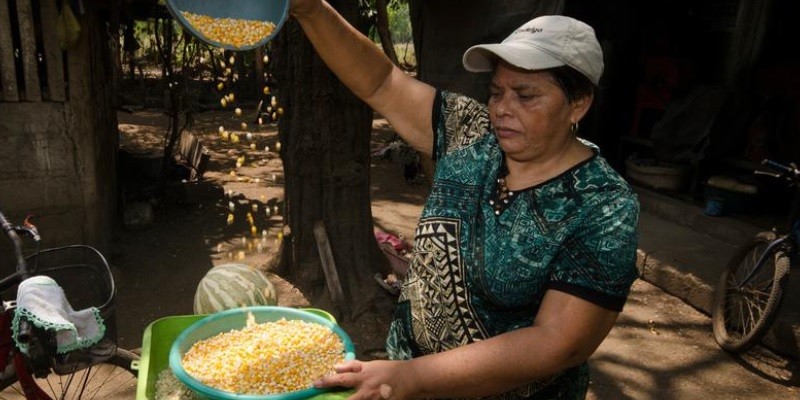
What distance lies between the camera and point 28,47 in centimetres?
522

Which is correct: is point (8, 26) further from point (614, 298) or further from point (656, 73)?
point (656, 73)

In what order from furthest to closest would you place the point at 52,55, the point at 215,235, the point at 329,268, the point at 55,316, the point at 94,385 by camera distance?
the point at 215,235 < the point at 52,55 < the point at 329,268 < the point at 94,385 < the point at 55,316

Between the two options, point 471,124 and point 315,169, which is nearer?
point 471,124

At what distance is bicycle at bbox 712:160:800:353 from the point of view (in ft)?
14.9

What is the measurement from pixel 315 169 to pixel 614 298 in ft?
12.0

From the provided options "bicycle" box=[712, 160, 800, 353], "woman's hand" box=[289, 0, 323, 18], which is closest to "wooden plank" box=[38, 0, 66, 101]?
"woman's hand" box=[289, 0, 323, 18]

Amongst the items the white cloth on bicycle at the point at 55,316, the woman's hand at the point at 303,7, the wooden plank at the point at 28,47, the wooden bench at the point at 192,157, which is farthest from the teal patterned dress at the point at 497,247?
the wooden bench at the point at 192,157

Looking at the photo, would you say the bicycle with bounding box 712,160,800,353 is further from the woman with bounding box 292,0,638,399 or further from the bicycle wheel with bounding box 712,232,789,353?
the woman with bounding box 292,0,638,399

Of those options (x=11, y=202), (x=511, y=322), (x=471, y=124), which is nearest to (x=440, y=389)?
(x=511, y=322)

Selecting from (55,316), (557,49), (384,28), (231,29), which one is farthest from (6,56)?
(557,49)

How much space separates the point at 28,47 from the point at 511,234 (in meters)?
5.38

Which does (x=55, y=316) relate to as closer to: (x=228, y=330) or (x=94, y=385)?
(x=228, y=330)

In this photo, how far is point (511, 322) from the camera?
1695 millimetres

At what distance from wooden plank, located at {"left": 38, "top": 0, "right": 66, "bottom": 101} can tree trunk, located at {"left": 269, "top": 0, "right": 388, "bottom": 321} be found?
2239mm
